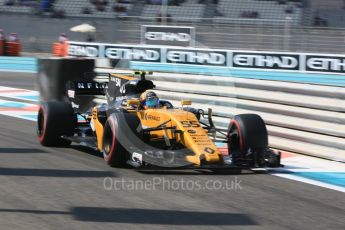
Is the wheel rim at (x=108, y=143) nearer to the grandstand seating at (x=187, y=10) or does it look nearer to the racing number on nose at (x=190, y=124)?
the racing number on nose at (x=190, y=124)

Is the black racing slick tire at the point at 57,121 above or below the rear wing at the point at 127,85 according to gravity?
below

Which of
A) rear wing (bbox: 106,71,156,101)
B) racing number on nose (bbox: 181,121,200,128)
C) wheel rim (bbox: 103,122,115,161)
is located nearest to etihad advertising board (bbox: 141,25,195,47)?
rear wing (bbox: 106,71,156,101)

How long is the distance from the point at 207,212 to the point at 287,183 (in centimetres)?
173

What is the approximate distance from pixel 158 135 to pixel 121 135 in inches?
23.5

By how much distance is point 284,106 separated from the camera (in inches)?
370

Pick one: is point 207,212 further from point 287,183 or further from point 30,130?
point 30,130

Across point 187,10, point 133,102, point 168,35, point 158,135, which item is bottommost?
point 158,135

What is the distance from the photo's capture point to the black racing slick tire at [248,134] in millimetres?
7902

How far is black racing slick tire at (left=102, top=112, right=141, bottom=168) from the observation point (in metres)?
7.55

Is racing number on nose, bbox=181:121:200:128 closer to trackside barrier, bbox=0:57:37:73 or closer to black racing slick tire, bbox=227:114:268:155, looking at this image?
black racing slick tire, bbox=227:114:268:155

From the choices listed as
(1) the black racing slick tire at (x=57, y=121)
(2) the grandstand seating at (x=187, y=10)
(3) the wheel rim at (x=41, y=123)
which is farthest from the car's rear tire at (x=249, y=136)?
(2) the grandstand seating at (x=187, y=10)

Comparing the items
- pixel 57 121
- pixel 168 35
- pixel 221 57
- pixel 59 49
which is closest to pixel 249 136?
pixel 57 121

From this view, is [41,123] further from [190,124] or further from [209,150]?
[209,150]

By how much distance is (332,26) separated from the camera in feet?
70.8
